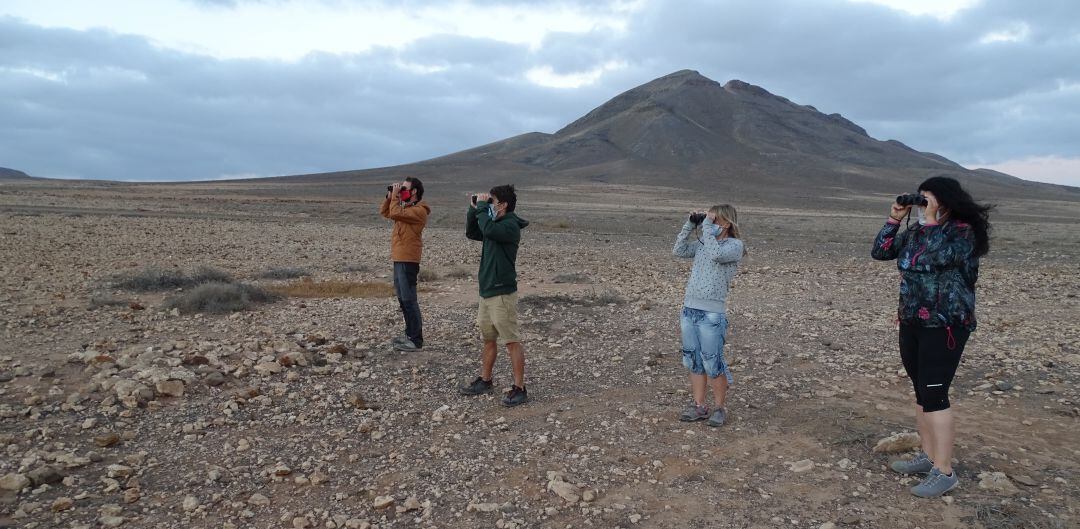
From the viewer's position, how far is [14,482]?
13.9 feet

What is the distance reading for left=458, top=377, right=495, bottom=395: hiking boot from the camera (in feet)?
19.8

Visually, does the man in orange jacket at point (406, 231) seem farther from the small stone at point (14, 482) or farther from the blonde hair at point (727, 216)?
the small stone at point (14, 482)

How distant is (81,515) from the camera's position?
404 cm

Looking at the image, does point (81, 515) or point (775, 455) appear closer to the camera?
point (81, 515)

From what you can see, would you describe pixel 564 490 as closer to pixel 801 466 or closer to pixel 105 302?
pixel 801 466

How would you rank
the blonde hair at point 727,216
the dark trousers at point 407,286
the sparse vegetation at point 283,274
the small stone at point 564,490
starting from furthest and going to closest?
the sparse vegetation at point 283,274
the dark trousers at point 407,286
the blonde hair at point 727,216
the small stone at point 564,490

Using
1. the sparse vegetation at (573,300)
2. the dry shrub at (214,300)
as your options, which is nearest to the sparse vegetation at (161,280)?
the dry shrub at (214,300)

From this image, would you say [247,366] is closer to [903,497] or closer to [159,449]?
[159,449]

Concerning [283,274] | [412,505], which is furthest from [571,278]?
[412,505]

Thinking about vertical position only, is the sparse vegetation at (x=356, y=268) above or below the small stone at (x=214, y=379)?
above

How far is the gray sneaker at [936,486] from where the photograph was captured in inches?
159

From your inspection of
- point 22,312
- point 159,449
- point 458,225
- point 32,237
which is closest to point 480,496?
point 159,449

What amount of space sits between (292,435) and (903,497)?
4035 mm

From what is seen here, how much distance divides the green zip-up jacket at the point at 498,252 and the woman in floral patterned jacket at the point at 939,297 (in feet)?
9.01
